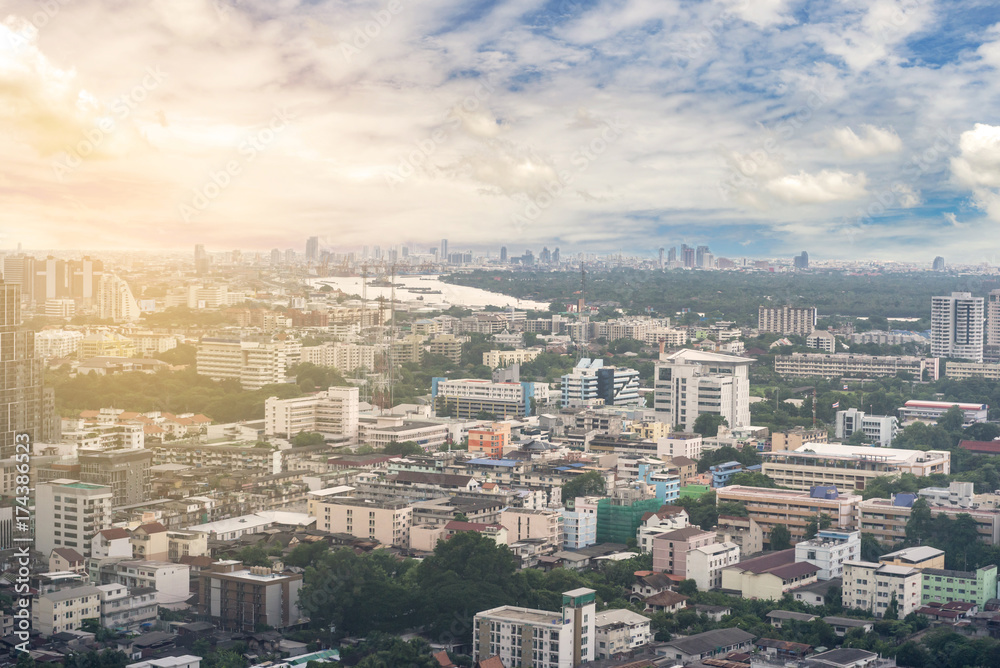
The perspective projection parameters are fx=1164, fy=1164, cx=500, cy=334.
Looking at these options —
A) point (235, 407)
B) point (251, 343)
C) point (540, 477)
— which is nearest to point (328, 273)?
point (251, 343)

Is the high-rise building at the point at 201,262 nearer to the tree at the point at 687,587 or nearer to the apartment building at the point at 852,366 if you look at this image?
the apartment building at the point at 852,366

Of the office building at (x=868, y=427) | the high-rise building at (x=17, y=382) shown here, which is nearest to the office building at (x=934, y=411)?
the office building at (x=868, y=427)

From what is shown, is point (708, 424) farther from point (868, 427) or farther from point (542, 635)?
point (542, 635)

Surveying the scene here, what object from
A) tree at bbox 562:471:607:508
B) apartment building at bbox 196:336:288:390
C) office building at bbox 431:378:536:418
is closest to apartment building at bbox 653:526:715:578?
tree at bbox 562:471:607:508

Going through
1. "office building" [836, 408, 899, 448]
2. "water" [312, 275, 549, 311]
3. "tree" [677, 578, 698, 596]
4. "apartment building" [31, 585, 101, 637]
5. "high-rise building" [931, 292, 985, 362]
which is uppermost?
"water" [312, 275, 549, 311]

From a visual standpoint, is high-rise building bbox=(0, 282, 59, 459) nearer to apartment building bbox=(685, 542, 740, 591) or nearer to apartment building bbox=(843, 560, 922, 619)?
apartment building bbox=(685, 542, 740, 591)

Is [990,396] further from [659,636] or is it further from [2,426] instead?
[2,426]
